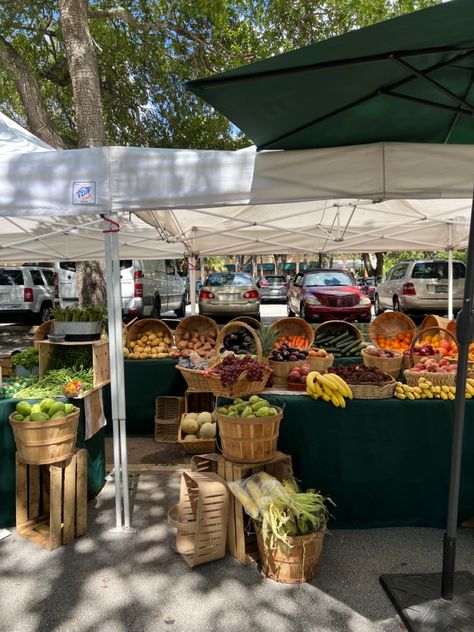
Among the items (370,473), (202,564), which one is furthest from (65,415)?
(370,473)

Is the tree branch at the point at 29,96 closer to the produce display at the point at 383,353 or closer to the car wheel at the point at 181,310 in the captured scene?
the produce display at the point at 383,353

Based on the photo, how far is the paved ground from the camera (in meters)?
2.54

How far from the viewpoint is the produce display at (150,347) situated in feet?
18.8

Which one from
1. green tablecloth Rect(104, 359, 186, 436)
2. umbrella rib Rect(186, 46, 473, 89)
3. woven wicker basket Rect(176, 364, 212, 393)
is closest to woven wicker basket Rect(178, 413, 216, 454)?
woven wicker basket Rect(176, 364, 212, 393)

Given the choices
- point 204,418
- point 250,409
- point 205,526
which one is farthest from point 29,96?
point 205,526

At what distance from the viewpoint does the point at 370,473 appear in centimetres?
346

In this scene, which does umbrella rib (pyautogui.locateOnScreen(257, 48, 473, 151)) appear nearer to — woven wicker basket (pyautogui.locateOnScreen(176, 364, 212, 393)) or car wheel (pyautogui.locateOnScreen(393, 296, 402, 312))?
woven wicker basket (pyautogui.locateOnScreen(176, 364, 212, 393))

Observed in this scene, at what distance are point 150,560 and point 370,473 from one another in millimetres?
1596

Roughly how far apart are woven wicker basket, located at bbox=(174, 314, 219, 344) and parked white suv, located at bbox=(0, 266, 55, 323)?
9.81 m

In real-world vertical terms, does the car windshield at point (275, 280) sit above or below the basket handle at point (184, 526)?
above

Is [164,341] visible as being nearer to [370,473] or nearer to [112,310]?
[112,310]

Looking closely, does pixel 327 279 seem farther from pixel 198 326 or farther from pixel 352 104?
pixel 352 104

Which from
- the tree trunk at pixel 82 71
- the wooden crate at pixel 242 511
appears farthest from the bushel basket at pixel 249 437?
the tree trunk at pixel 82 71

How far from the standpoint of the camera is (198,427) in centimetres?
498
